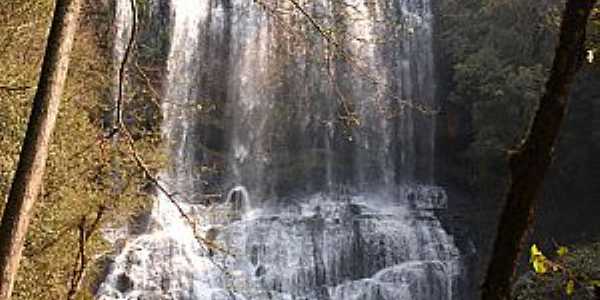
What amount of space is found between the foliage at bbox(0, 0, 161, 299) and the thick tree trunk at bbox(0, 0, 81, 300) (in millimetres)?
4535

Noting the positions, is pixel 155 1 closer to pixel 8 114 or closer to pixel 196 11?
pixel 196 11

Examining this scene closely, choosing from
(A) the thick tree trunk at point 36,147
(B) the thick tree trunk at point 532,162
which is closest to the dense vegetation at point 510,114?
(A) the thick tree trunk at point 36,147

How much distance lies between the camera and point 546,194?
52.0ft

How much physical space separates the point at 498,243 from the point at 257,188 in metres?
16.7

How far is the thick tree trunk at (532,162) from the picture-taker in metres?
1.78

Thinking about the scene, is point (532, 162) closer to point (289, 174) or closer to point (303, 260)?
point (303, 260)

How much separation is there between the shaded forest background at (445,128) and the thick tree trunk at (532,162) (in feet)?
14.0

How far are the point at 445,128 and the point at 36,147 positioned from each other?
16314 mm

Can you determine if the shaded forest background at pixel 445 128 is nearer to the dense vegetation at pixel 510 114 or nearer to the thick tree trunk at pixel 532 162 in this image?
the dense vegetation at pixel 510 114

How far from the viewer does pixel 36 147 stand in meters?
3.28

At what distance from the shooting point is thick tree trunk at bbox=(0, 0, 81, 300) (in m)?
3.20

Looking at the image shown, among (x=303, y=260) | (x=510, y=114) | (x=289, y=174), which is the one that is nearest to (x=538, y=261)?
(x=303, y=260)

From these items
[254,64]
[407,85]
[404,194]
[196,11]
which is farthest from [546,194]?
[196,11]

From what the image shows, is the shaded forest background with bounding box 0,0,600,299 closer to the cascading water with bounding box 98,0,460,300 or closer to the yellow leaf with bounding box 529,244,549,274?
the cascading water with bounding box 98,0,460,300
